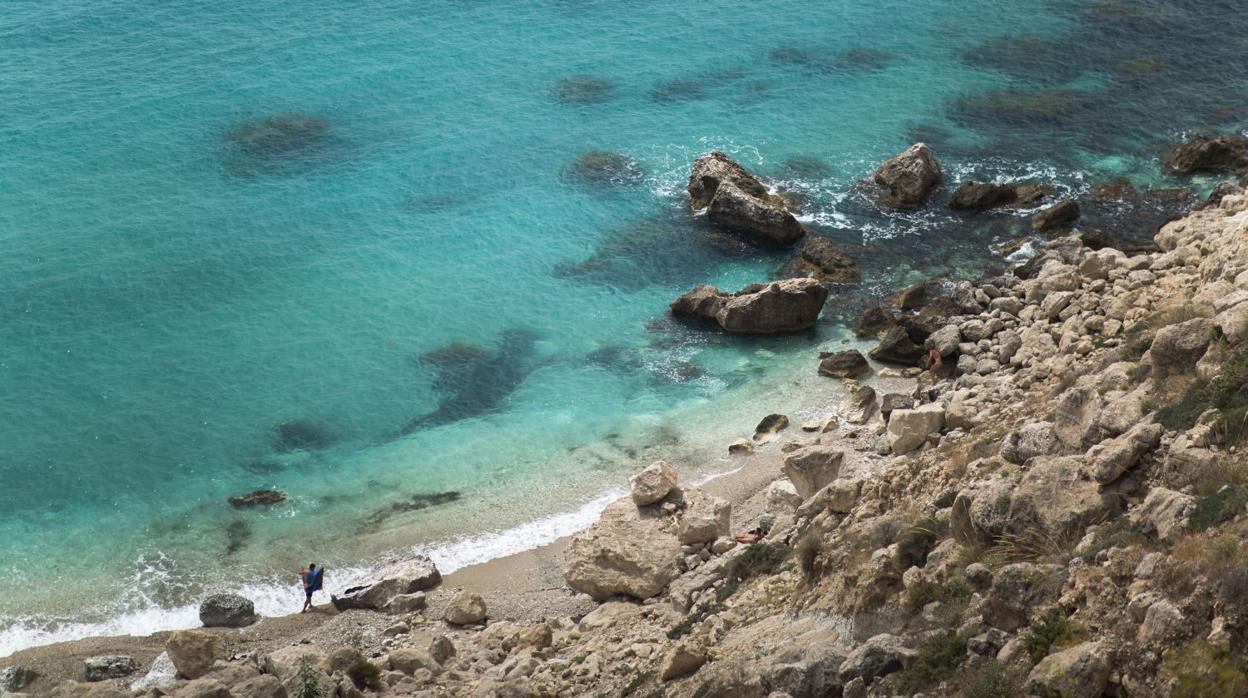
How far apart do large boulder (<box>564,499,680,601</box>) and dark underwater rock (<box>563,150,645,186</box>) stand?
24.8 metres

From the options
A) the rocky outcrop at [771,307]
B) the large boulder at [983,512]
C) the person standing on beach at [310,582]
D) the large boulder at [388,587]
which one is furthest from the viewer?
the rocky outcrop at [771,307]

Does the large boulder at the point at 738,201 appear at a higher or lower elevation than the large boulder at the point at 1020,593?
lower

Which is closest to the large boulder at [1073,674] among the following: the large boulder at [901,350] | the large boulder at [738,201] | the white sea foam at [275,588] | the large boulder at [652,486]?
the large boulder at [652,486]

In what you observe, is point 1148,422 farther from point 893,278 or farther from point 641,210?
point 641,210

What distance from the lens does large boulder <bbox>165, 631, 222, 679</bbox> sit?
2842 centimetres

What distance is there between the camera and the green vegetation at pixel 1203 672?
47.8 ft

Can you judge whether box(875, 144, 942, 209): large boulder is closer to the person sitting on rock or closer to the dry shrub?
the person sitting on rock

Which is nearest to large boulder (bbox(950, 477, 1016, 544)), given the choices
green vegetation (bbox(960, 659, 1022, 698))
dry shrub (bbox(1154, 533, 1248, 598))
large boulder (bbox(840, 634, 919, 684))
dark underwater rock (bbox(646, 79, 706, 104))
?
large boulder (bbox(840, 634, 919, 684))

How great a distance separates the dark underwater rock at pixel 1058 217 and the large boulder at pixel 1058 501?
2838cm

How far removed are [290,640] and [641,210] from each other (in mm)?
25587

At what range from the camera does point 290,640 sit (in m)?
30.2

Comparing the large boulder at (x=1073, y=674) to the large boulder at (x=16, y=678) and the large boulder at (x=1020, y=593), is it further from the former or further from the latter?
the large boulder at (x=16, y=678)

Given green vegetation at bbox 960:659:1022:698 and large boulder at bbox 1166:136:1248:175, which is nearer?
green vegetation at bbox 960:659:1022:698

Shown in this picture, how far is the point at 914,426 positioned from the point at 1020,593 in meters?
12.8
